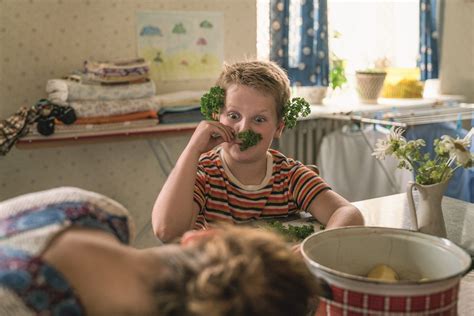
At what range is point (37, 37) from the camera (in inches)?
119

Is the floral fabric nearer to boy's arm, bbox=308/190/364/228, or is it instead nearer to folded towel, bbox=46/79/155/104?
boy's arm, bbox=308/190/364/228

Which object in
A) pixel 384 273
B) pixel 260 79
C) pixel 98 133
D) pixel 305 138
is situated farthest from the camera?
pixel 305 138

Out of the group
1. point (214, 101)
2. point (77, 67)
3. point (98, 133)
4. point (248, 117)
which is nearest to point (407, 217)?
point (248, 117)

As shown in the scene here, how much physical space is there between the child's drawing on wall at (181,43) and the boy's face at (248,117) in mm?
1886

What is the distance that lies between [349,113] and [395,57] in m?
1.31

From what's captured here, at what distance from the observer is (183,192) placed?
4.66 ft

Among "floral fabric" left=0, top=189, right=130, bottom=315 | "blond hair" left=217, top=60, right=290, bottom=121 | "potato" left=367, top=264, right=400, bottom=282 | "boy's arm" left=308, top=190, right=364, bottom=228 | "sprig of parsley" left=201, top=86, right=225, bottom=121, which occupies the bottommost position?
"boy's arm" left=308, top=190, right=364, bottom=228

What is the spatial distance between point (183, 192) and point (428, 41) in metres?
3.78

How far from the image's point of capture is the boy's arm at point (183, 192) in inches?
53.9

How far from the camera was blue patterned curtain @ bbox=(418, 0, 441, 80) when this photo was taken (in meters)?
4.59

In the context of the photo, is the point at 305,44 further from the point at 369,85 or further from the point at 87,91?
the point at 87,91

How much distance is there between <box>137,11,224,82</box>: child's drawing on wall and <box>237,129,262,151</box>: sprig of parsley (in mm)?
1974

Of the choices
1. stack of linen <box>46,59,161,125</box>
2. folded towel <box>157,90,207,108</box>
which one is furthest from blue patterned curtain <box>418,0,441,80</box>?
stack of linen <box>46,59,161,125</box>

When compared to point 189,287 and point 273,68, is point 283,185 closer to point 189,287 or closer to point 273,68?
point 273,68
